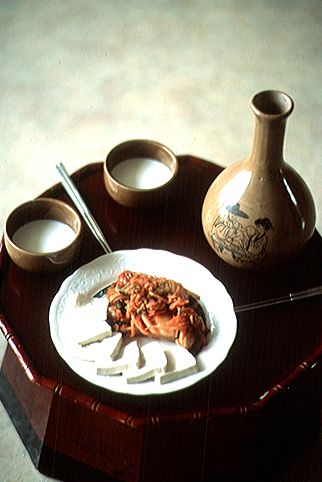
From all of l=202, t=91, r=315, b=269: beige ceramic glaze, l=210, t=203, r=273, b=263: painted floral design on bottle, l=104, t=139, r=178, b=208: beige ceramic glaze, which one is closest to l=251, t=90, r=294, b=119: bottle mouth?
l=202, t=91, r=315, b=269: beige ceramic glaze

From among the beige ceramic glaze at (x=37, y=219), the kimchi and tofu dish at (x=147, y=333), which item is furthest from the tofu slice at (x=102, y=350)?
the beige ceramic glaze at (x=37, y=219)

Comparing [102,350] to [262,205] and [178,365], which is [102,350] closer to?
[178,365]

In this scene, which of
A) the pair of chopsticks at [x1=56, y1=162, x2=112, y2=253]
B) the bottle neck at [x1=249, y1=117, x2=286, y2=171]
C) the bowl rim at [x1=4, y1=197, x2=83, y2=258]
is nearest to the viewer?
the bottle neck at [x1=249, y1=117, x2=286, y2=171]

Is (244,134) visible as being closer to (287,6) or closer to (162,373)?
(287,6)

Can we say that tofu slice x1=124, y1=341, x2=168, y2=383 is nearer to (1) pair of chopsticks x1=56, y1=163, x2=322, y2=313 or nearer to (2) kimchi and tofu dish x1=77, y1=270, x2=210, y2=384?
(2) kimchi and tofu dish x1=77, y1=270, x2=210, y2=384

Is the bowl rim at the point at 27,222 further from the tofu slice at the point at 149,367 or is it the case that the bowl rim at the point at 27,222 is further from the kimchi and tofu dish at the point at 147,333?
the tofu slice at the point at 149,367
